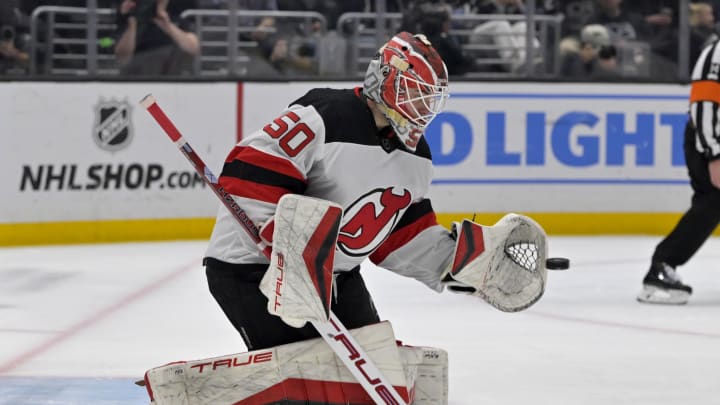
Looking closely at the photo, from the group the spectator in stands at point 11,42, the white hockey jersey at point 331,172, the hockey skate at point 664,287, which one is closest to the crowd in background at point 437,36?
the spectator in stands at point 11,42

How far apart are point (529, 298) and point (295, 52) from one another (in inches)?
168

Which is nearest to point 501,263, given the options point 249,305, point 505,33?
point 249,305

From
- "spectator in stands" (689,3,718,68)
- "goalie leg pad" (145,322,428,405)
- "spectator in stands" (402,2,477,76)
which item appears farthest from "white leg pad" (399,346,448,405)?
"spectator in stands" (689,3,718,68)

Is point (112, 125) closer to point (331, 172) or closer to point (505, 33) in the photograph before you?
point (505, 33)

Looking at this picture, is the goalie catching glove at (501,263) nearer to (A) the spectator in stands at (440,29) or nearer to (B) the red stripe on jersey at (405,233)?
(B) the red stripe on jersey at (405,233)

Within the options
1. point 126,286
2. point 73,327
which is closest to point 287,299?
point 73,327

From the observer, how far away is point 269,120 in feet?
21.3

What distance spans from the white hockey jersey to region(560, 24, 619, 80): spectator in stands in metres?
4.38

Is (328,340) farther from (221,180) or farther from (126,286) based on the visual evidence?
(126,286)

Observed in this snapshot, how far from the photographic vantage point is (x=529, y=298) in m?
2.71

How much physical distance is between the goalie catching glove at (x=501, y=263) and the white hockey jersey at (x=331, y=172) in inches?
5.5

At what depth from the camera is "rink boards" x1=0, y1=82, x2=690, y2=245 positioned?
20.5ft

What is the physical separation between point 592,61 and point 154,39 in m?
2.39

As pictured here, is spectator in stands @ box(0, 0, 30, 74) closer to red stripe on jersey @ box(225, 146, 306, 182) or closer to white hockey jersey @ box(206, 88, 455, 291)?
white hockey jersey @ box(206, 88, 455, 291)
